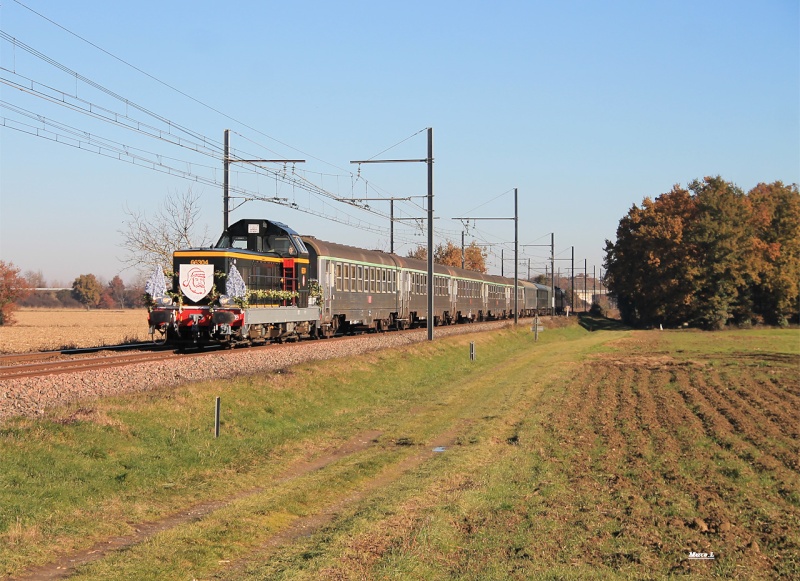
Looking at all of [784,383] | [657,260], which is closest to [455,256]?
[657,260]

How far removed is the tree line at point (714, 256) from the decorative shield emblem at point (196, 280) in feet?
188

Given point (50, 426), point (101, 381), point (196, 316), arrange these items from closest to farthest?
1. point (50, 426)
2. point (101, 381)
3. point (196, 316)

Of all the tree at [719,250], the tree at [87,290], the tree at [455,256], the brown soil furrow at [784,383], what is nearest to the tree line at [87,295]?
the tree at [87,290]

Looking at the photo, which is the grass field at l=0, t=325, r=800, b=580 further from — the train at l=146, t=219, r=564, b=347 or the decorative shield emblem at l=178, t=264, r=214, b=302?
the decorative shield emblem at l=178, t=264, r=214, b=302

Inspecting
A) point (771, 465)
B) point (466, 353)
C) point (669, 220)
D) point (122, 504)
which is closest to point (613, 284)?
point (669, 220)

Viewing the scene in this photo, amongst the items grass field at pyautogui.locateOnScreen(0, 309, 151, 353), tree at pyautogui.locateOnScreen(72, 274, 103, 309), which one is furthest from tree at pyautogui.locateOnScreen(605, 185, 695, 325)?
tree at pyautogui.locateOnScreen(72, 274, 103, 309)

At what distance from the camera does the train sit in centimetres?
2594

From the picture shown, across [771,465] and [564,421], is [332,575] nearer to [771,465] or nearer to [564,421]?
[771,465]

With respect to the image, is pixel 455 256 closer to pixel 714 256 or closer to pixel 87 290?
pixel 714 256

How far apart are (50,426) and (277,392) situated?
277 inches

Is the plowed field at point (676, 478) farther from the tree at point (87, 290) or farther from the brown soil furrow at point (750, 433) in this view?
the tree at point (87, 290)

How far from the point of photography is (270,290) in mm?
28922

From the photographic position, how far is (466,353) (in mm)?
38406

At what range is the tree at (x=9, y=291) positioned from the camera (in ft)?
206
